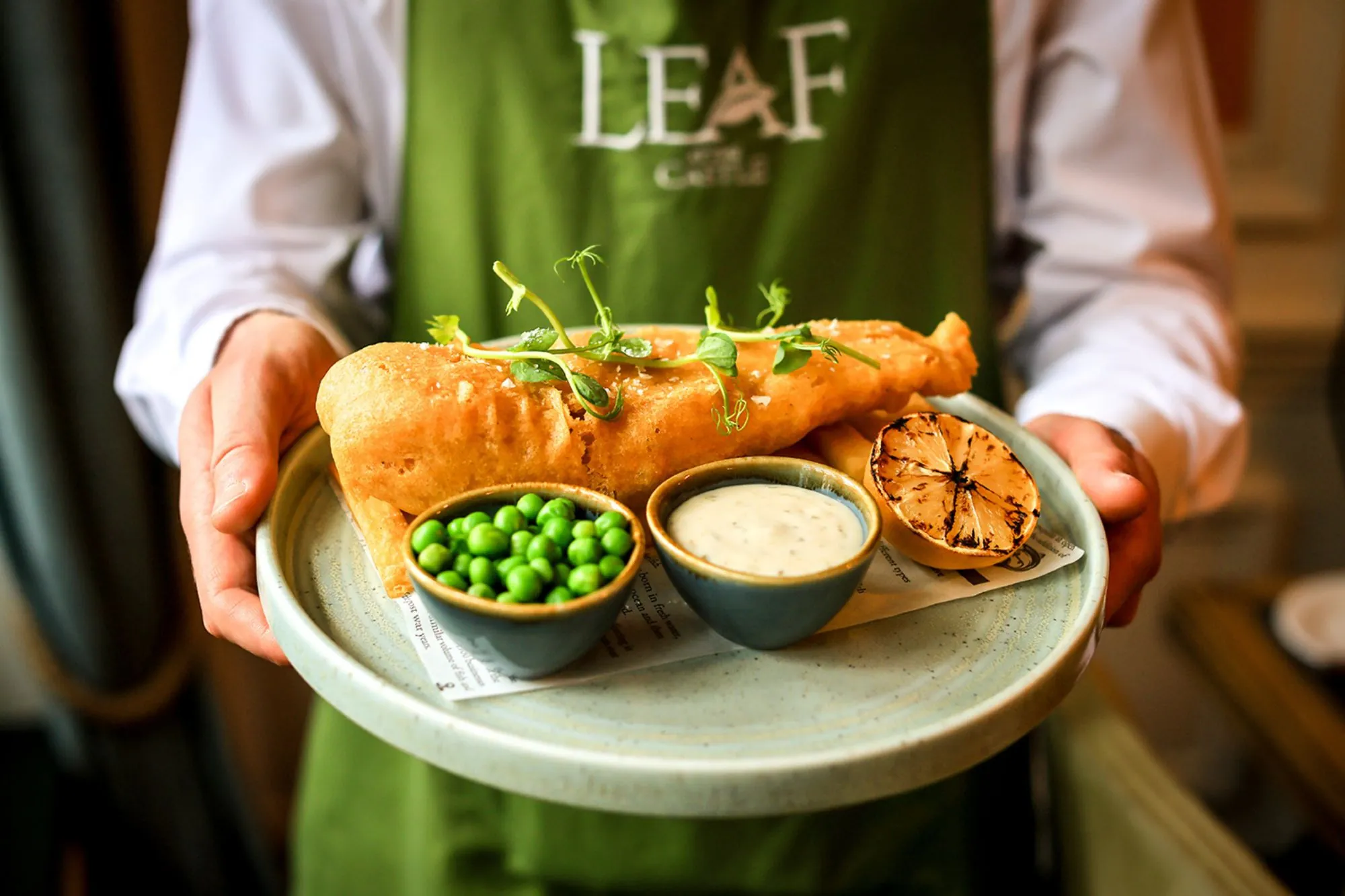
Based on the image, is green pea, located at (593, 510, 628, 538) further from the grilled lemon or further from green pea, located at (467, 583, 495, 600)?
the grilled lemon

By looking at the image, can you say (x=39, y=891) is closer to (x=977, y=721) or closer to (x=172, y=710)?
(x=172, y=710)

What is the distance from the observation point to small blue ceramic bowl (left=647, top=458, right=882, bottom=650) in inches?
40.1

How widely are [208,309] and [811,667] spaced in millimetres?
1164

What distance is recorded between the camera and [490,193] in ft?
5.78

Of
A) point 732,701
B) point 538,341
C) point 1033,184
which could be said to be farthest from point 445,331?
point 1033,184

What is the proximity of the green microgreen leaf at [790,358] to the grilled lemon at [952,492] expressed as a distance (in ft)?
0.44

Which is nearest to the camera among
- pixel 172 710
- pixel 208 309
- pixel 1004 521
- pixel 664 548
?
pixel 664 548

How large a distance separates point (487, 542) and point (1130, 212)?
141 centimetres

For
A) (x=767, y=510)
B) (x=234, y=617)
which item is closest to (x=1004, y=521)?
(x=767, y=510)

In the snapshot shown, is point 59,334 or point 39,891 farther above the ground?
point 59,334

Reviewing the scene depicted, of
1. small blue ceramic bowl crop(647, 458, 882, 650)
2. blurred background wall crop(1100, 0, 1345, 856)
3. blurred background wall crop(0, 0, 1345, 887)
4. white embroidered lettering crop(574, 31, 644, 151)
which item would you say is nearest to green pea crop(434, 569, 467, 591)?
small blue ceramic bowl crop(647, 458, 882, 650)

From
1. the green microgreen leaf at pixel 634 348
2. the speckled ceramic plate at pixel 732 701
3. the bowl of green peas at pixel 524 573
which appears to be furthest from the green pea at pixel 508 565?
the green microgreen leaf at pixel 634 348

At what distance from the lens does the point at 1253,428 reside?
123 inches

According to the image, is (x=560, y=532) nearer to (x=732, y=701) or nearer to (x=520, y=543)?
(x=520, y=543)
